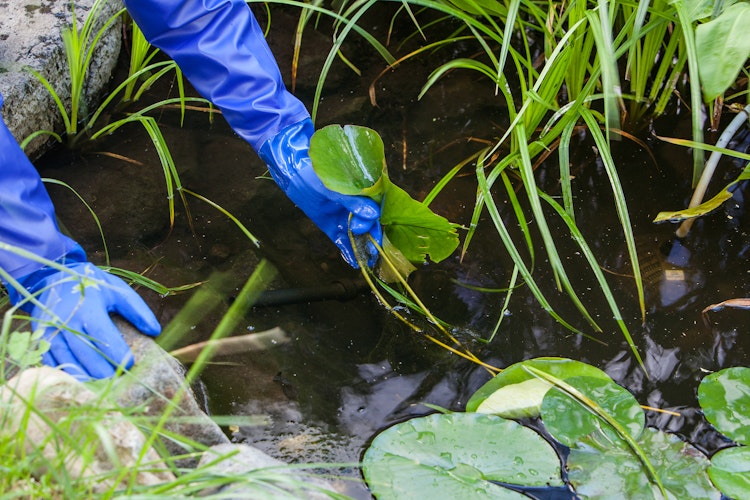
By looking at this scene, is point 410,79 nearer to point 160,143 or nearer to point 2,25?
point 160,143

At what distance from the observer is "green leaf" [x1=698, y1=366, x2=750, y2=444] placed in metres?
1.43

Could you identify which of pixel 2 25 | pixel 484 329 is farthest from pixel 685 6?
pixel 2 25

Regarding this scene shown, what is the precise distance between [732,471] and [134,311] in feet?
3.80

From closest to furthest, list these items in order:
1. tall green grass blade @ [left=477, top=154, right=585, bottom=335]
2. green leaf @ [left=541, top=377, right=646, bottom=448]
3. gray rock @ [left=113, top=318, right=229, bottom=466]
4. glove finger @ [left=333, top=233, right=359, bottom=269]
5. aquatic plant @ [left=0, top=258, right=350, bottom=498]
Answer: aquatic plant @ [left=0, top=258, right=350, bottom=498] → gray rock @ [left=113, top=318, right=229, bottom=466] → green leaf @ [left=541, top=377, right=646, bottom=448] → tall green grass blade @ [left=477, top=154, right=585, bottom=335] → glove finger @ [left=333, top=233, right=359, bottom=269]

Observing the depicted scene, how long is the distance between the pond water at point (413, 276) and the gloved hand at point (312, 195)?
3.7 inches

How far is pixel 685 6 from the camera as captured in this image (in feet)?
5.20

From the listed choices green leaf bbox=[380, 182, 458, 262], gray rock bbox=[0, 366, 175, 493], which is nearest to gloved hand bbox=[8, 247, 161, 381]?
gray rock bbox=[0, 366, 175, 493]

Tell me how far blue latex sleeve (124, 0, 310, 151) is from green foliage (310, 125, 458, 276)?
23 centimetres

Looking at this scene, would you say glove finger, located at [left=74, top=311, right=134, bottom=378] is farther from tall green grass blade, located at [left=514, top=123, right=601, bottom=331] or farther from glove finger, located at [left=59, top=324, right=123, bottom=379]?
tall green grass blade, located at [left=514, top=123, right=601, bottom=331]

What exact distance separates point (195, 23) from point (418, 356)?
930 millimetres

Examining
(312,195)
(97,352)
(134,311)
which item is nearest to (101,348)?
(97,352)

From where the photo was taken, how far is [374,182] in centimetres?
163

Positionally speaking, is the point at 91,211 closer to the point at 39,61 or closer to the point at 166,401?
the point at 39,61

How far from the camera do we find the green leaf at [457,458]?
51.4 inches
